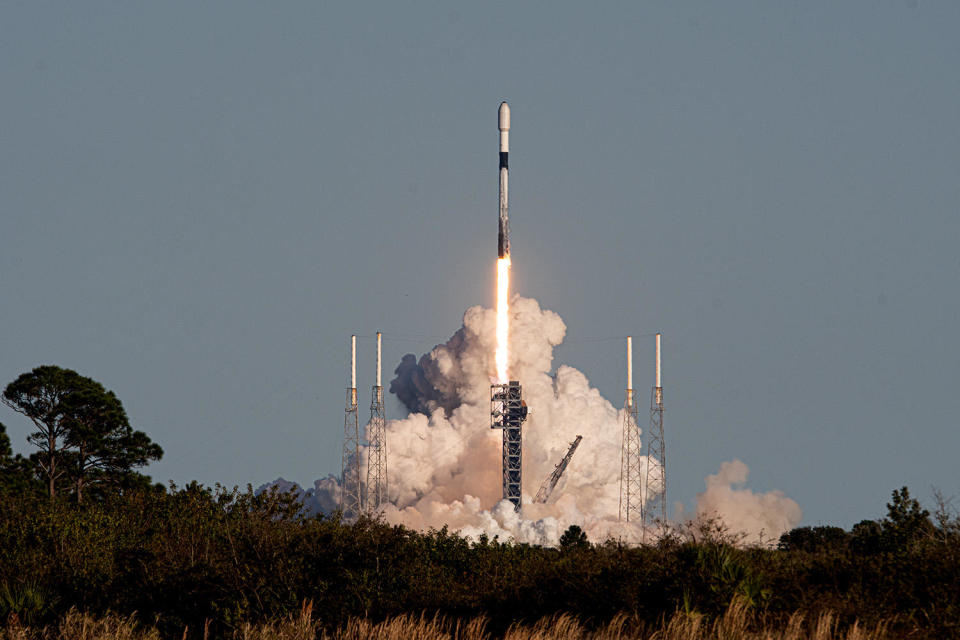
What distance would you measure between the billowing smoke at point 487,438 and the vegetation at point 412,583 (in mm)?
73761

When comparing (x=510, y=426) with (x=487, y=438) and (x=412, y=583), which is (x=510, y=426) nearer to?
(x=487, y=438)

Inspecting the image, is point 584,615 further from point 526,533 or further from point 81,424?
point 526,533

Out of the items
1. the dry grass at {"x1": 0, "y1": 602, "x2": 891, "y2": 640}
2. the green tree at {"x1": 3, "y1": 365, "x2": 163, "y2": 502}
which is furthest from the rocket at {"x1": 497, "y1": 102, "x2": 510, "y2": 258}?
the dry grass at {"x1": 0, "y1": 602, "x2": 891, "y2": 640}

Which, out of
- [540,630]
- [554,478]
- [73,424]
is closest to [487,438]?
[554,478]

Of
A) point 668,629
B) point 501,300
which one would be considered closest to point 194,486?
point 668,629

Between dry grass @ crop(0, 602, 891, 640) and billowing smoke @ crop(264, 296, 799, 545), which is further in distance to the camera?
billowing smoke @ crop(264, 296, 799, 545)

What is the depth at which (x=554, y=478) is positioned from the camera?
14662 cm

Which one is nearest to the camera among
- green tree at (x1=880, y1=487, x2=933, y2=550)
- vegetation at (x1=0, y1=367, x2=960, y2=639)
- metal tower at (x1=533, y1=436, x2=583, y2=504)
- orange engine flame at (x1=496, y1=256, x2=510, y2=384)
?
vegetation at (x1=0, y1=367, x2=960, y2=639)

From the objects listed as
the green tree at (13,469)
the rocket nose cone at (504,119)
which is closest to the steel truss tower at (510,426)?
the rocket nose cone at (504,119)

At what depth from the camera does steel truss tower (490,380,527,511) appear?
134 m

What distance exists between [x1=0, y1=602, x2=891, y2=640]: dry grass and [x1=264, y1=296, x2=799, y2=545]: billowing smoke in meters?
93.4

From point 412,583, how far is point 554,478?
9729cm

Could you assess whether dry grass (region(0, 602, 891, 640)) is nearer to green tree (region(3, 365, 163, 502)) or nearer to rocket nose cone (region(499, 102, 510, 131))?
green tree (region(3, 365, 163, 502))

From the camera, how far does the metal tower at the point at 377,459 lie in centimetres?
13562
